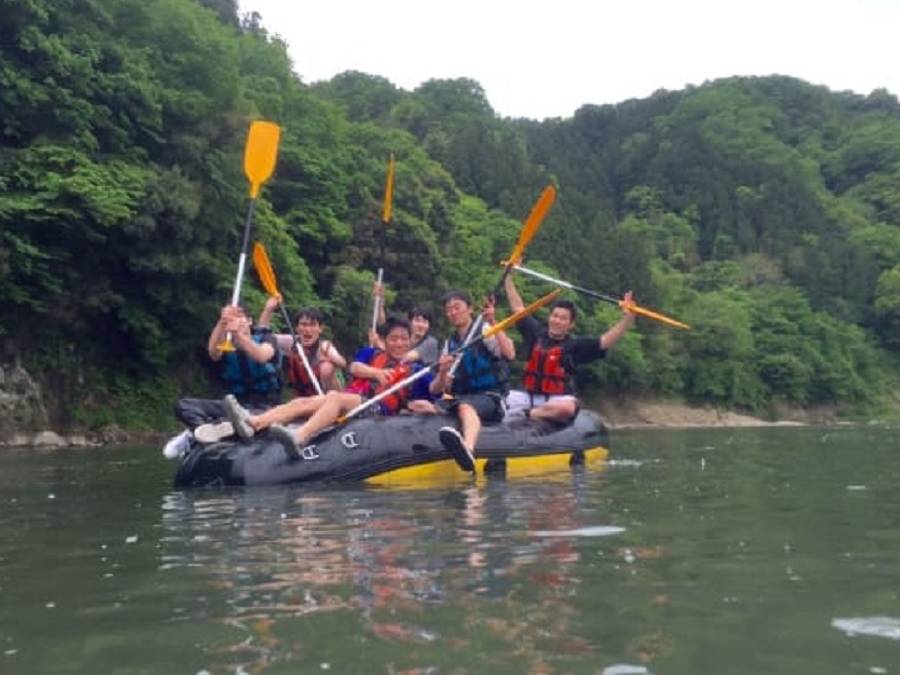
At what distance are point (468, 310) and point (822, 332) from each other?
50.7 m

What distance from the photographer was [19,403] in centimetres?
2031

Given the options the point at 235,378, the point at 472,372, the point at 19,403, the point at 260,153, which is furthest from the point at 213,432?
the point at 19,403

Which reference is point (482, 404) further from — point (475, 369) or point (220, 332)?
point (220, 332)

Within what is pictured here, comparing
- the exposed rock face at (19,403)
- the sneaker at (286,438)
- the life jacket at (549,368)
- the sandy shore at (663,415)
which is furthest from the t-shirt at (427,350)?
the sandy shore at (663,415)

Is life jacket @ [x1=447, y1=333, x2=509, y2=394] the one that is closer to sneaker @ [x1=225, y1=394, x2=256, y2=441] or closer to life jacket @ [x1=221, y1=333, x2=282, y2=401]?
life jacket @ [x1=221, y1=333, x2=282, y2=401]

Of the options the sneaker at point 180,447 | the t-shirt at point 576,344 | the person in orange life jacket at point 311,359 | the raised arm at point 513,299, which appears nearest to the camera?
the sneaker at point 180,447

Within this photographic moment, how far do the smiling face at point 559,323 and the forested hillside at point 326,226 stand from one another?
1171 centimetres

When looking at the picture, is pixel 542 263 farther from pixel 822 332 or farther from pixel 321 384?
pixel 321 384

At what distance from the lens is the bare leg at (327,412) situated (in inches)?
355

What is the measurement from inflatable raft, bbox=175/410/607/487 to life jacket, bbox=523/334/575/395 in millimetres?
923

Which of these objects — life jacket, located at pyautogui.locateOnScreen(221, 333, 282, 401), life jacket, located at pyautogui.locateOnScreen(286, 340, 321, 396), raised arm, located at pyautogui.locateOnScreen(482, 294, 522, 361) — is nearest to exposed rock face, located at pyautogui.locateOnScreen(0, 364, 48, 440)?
life jacket, located at pyautogui.locateOnScreen(286, 340, 321, 396)

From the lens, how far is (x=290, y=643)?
11.8 ft

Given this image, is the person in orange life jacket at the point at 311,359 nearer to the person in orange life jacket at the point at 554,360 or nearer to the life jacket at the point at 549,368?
the person in orange life jacket at the point at 554,360

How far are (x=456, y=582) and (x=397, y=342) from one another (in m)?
5.70
